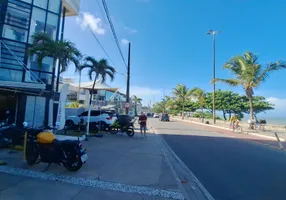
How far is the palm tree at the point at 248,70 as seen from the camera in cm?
2217

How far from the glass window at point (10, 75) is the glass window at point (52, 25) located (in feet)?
13.2

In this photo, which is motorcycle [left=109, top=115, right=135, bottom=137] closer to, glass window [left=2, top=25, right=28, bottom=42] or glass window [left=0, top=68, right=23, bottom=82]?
glass window [left=0, top=68, right=23, bottom=82]

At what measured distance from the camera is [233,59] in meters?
24.5

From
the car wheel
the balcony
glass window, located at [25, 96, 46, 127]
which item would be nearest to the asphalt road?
glass window, located at [25, 96, 46, 127]

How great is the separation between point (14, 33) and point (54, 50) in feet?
13.3

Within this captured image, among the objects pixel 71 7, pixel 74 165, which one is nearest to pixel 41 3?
pixel 71 7

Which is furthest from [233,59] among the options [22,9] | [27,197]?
[27,197]

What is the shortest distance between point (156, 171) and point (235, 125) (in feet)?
64.0

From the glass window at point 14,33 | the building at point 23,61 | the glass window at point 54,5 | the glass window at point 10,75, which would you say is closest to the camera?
the glass window at point 10,75

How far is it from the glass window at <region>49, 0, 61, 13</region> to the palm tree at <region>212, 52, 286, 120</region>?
2037cm

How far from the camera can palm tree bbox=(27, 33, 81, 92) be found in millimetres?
11734

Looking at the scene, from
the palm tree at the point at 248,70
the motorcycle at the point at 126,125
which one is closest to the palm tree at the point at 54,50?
the motorcycle at the point at 126,125

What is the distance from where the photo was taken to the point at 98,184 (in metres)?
5.00

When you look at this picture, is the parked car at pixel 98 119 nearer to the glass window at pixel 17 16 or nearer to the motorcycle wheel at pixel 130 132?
the motorcycle wheel at pixel 130 132
